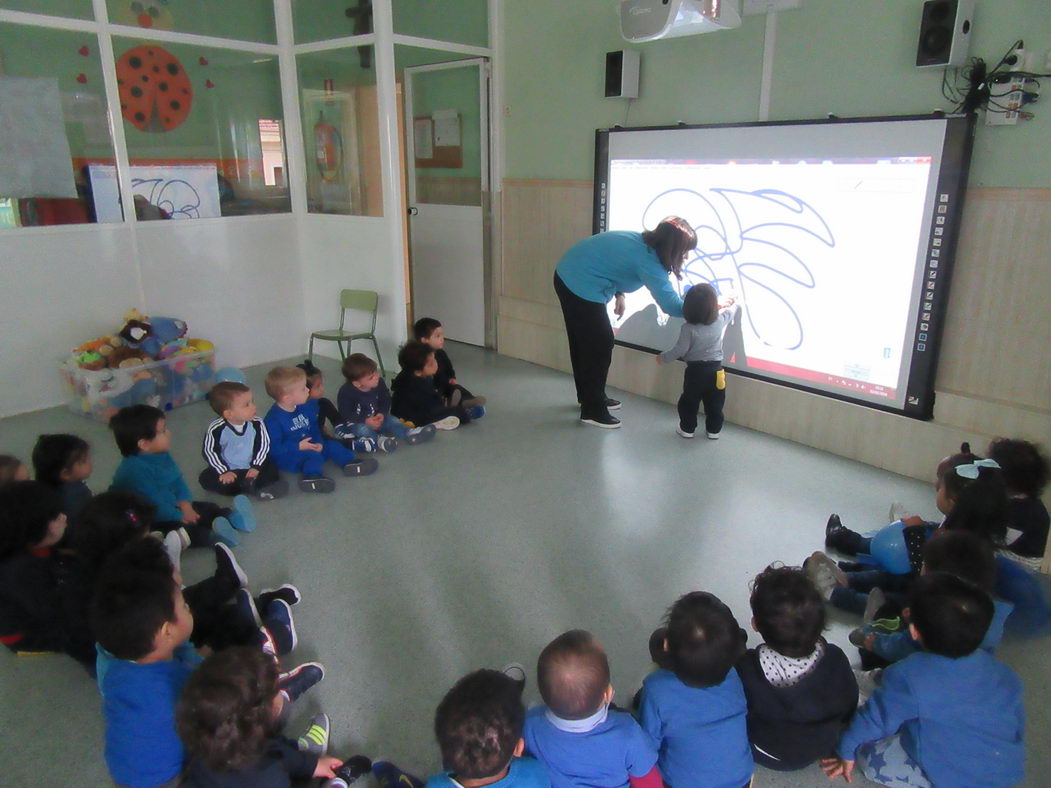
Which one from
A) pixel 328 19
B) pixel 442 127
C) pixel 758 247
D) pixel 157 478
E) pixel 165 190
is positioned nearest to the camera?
pixel 157 478

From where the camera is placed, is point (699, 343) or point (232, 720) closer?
point (232, 720)

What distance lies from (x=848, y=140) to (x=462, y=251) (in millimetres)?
3179

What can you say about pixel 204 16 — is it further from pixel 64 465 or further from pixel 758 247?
pixel 758 247

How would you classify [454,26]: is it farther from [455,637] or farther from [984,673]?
[984,673]

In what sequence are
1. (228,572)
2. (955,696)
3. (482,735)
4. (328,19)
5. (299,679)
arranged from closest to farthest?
(482,735), (955,696), (299,679), (228,572), (328,19)

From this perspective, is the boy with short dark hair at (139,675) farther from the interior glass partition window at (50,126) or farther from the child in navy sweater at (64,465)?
the interior glass partition window at (50,126)

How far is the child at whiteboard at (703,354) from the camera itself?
3818 mm

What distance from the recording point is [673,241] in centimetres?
376

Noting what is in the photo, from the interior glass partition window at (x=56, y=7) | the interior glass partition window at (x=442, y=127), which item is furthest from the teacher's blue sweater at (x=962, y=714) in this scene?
the interior glass partition window at (x=56, y=7)

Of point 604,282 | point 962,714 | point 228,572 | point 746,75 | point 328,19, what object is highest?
point 328,19

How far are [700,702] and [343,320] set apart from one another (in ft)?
14.5

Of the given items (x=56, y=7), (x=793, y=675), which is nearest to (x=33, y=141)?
(x=56, y=7)

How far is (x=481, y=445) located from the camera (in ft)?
12.8

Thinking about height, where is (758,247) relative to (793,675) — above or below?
above
